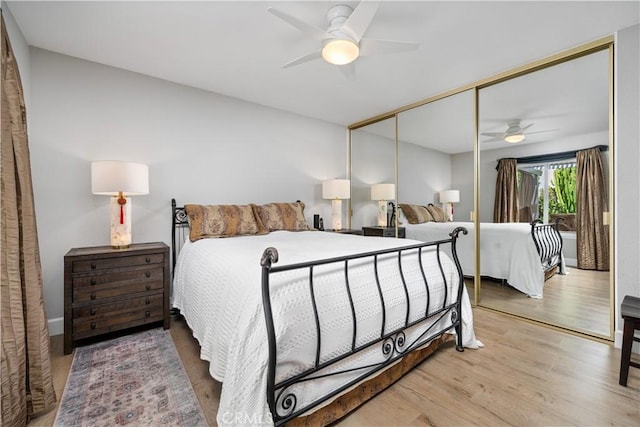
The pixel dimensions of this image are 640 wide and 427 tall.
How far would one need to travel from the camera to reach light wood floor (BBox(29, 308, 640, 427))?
1.45 meters

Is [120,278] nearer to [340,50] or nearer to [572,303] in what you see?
[340,50]

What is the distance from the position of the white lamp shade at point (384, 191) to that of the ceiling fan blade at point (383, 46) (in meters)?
2.12

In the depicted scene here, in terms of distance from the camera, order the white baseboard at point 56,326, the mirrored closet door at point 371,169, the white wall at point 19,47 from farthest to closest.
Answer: the mirrored closet door at point 371,169 < the white baseboard at point 56,326 < the white wall at point 19,47

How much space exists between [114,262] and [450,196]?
3.47 metres

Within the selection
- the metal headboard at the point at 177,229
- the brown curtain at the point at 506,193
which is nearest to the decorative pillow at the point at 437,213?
the brown curtain at the point at 506,193

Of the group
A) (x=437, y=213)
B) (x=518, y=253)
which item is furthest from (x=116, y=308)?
(x=518, y=253)

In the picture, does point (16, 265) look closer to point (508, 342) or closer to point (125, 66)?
point (125, 66)

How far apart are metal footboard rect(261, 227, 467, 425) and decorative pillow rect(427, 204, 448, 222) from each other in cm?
140

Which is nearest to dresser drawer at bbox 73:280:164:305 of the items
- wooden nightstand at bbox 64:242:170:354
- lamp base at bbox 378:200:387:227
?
wooden nightstand at bbox 64:242:170:354

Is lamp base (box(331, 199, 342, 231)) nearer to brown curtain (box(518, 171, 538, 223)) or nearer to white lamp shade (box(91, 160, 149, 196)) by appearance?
brown curtain (box(518, 171, 538, 223))

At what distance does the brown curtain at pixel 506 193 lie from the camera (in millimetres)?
2883

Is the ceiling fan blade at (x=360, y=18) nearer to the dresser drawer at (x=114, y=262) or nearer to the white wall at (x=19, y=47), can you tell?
the white wall at (x=19, y=47)

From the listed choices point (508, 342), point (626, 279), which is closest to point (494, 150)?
point (626, 279)

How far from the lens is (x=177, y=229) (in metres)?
3.07
